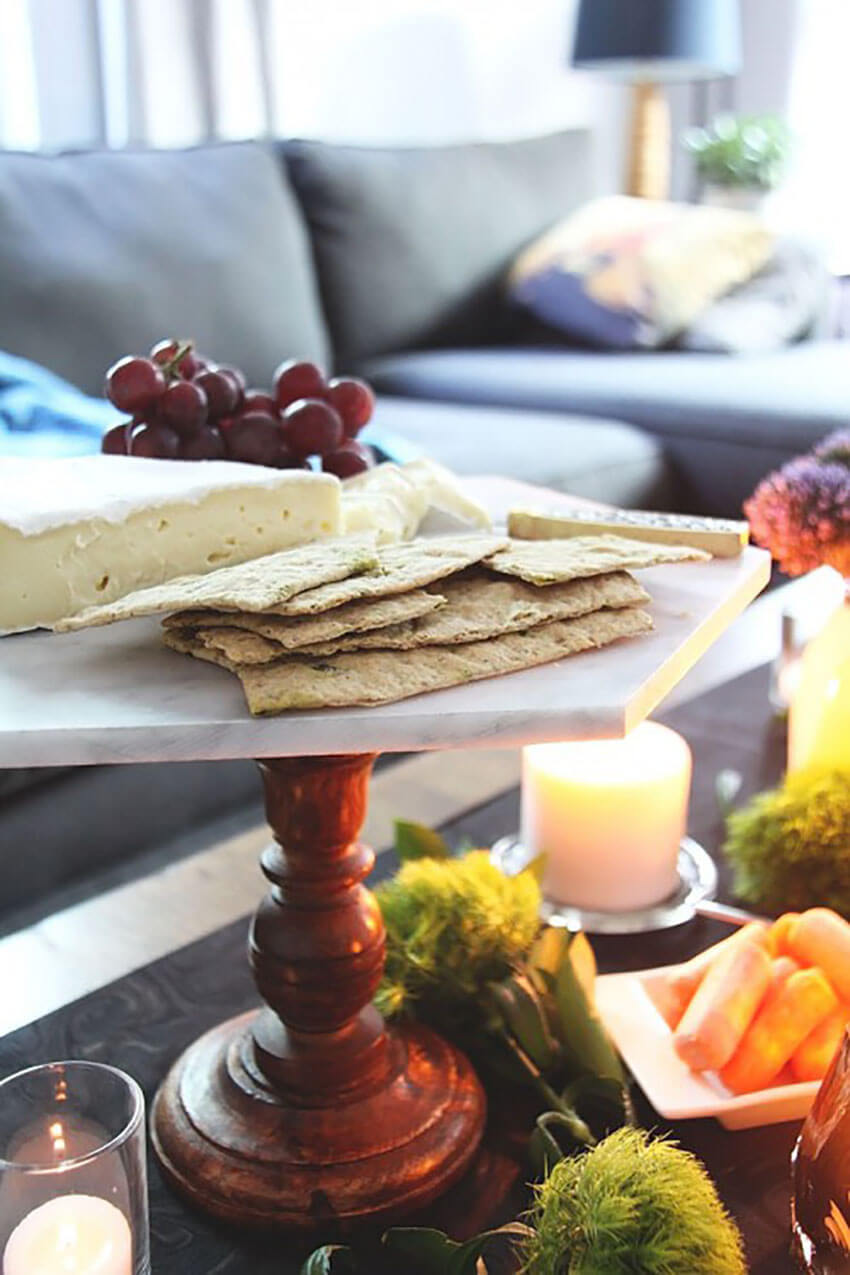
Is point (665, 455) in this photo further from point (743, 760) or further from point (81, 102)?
point (81, 102)

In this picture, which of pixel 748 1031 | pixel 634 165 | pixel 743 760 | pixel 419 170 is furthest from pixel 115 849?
pixel 634 165

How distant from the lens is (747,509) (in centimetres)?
114

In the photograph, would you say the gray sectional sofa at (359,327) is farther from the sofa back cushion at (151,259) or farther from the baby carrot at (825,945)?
the baby carrot at (825,945)

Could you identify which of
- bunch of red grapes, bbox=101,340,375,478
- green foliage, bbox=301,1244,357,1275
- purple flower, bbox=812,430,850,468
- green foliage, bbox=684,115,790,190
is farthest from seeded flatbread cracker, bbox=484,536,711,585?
green foliage, bbox=684,115,790,190

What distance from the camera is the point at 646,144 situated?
13.4 feet

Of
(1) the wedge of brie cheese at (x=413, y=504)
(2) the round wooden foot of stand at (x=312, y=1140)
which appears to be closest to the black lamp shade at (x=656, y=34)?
(1) the wedge of brie cheese at (x=413, y=504)

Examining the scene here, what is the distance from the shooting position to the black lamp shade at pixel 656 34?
11.9ft

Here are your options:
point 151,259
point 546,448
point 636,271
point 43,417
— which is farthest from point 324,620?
point 636,271

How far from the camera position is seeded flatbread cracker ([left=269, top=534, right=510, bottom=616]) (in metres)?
0.61

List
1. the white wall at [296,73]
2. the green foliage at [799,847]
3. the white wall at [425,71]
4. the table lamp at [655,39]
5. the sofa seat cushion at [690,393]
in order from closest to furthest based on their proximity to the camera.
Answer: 1. the green foliage at [799,847]
2. the sofa seat cushion at [690,393]
3. the white wall at [296,73]
4. the table lamp at [655,39]
5. the white wall at [425,71]

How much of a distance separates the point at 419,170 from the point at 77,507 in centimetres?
246

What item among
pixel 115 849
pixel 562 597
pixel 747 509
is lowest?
pixel 115 849

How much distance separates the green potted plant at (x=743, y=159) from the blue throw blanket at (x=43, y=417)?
8.99 feet

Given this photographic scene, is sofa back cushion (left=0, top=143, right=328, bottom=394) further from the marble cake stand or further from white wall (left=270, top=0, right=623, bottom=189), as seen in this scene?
the marble cake stand
